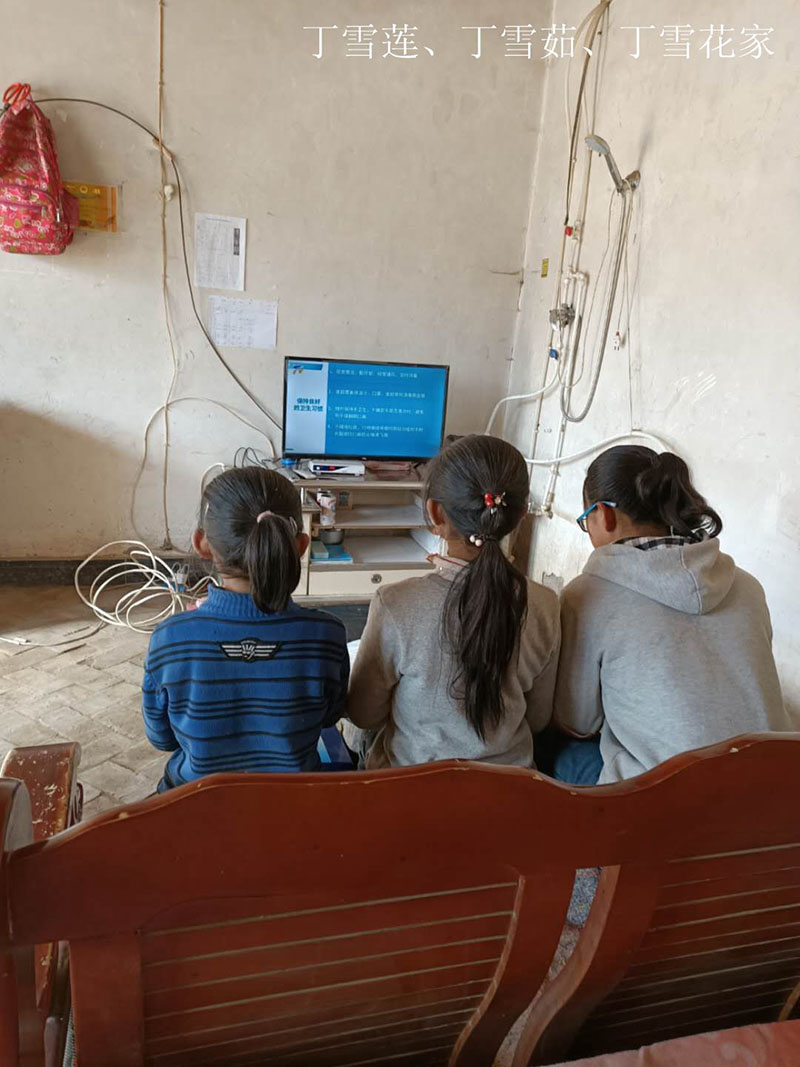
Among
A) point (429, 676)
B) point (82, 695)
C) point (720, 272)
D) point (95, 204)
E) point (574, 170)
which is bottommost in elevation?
point (82, 695)

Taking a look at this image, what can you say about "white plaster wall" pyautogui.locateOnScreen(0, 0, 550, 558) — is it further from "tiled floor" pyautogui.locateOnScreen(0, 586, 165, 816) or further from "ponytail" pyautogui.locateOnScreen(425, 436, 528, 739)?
"ponytail" pyautogui.locateOnScreen(425, 436, 528, 739)

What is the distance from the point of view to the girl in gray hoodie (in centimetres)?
111

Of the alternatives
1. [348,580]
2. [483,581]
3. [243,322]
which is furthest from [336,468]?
[483,581]

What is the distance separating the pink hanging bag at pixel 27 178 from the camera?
8.50 ft

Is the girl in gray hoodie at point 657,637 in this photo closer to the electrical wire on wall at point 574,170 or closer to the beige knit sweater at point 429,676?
the beige knit sweater at point 429,676

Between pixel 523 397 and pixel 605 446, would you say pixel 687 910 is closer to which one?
pixel 605 446

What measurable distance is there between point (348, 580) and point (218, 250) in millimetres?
1610

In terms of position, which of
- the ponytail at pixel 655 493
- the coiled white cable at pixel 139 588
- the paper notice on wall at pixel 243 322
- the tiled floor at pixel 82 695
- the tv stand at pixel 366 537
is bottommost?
the tiled floor at pixel 82 695

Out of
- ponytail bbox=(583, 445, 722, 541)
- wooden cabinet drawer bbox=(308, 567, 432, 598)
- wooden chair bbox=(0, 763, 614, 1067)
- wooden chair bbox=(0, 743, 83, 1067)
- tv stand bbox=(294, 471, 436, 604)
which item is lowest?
wooden cabinet drawer bbox=(308, 567, 432, 598)

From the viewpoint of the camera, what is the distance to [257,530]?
1.13m

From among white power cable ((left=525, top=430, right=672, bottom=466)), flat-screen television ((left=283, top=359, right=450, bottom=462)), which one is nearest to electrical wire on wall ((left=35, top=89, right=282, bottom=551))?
flat-screen television ((left=283, top=359, right=450, bottom=462))

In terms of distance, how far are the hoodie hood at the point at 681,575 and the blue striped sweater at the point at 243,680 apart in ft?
1.75

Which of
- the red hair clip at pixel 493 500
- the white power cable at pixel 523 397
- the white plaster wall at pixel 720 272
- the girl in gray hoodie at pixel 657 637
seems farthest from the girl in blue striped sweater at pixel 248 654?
the white power cable at pixel 523 397

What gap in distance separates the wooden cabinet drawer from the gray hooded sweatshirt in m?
1.80
